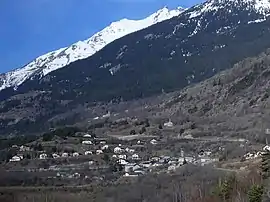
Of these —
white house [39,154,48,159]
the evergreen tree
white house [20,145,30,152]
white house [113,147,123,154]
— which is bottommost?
the evergreen tree

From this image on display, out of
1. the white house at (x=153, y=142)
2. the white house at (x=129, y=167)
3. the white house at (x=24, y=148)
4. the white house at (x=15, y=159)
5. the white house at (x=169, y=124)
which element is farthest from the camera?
the white house at (x=169, y=124)

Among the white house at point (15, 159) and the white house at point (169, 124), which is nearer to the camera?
the white house at point (15, 159)

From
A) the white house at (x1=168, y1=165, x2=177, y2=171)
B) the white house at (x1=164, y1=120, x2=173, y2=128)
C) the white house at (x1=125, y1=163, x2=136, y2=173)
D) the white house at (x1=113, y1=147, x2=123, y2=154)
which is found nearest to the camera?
the white house at (x1=168, y1=165, x2=177, y2=171)

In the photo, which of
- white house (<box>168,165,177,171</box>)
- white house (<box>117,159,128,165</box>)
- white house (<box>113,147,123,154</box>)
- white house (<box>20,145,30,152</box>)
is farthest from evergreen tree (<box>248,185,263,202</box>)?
Answer: white house (<box>20,145,30,152</box>)

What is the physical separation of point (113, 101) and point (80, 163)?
101 meters

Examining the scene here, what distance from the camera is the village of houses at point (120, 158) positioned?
7365cm

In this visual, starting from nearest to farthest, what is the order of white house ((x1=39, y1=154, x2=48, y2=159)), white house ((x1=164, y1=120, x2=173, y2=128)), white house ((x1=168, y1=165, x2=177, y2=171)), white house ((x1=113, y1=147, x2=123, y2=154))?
white house ((x1=168, y1=165, x2=177, y2=171))
white house ((x1=39, y1=154, x2=48, y2=159))
white house ((x1=113, y1=147, x2=123, y2=154))
white house ((x1=164, y1=120, x2=173, y2=128))

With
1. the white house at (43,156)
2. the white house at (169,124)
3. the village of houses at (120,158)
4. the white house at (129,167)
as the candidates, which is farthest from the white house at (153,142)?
the white house at (43,156)

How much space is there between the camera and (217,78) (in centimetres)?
13925

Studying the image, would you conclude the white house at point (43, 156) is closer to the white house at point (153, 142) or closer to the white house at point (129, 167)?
the white house at point (129, 167)

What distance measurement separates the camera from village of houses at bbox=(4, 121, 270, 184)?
7365 cm

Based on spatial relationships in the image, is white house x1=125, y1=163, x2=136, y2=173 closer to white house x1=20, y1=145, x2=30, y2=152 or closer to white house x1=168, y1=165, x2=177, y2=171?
white house x1=168, y1=165, x2=177, y2=171

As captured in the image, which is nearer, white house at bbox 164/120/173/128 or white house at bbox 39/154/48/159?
white house at bbox 39/154/48/159

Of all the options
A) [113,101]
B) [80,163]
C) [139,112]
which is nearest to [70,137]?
[80,163]
